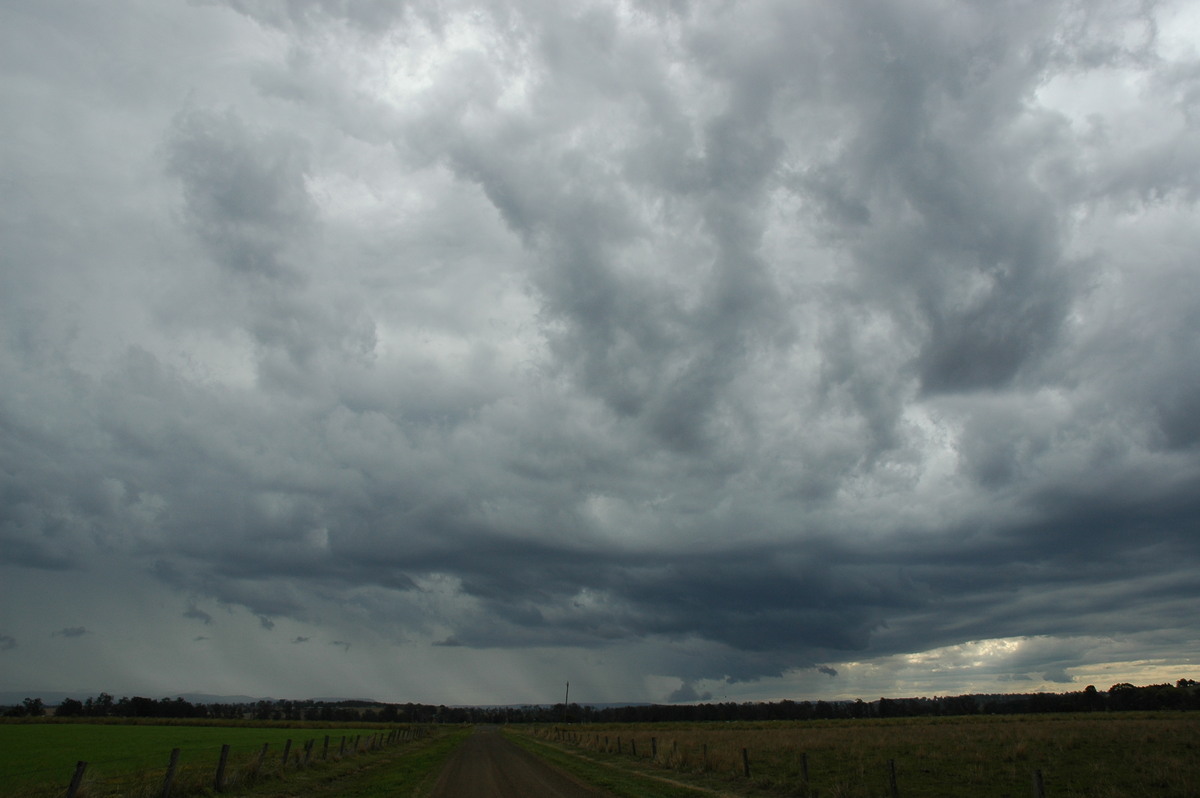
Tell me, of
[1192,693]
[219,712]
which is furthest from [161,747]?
[219,712]

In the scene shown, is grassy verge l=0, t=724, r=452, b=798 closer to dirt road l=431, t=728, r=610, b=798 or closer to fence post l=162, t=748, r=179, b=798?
fence post l=162, t=748, r=179, b=798

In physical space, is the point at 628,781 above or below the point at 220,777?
below

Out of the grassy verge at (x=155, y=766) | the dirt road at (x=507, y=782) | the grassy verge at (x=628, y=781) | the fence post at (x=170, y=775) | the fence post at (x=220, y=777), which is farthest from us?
the grassy verge at (x=628, y=781)

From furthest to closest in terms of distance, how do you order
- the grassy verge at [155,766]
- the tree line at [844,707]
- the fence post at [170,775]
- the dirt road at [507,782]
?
1. the tree line at [844,707]
2. the dirt road at [507,782]
3. the grassy verge at [155,766]
4. the fence post at [170,775]

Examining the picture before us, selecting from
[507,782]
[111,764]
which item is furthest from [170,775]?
[111,764]

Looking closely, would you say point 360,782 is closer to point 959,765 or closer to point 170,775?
point 170,775

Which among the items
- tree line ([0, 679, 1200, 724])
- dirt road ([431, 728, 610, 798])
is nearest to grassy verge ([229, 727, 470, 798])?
dirt road ([431, 728, 610, 798])

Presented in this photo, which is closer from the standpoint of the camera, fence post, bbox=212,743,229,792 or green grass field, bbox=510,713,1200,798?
fence post, bbox=212,743,229,792

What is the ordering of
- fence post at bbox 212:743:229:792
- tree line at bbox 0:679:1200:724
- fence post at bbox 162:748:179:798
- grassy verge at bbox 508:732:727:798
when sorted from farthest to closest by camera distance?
1. tree line at bbox 0:679:1200:724
2. grassy verge at bbox 508:732:727:798
3. fence post at bbox 212:743:229:792
4. fence post at bbox 162:748:179:798

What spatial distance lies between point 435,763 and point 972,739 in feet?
116

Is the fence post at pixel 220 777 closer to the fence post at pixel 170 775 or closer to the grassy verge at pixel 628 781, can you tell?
the fence post at pixel 170 775

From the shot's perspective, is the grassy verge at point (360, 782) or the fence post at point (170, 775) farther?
the grassy verge at point (360, 782)

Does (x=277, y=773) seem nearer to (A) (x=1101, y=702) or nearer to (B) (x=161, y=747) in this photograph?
(B) (x=161, y=747)

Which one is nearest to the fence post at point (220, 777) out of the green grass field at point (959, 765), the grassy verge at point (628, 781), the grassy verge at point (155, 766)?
the grassy verge at point (155, 766)
